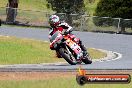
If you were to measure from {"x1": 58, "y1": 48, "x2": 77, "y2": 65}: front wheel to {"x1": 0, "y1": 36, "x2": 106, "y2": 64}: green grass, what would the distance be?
6051 mm

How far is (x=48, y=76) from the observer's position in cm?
1483

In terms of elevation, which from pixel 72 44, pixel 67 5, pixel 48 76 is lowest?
pixel 67 5

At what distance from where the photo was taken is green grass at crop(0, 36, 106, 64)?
20.2 metres

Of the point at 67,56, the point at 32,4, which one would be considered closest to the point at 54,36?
the point at 67,56

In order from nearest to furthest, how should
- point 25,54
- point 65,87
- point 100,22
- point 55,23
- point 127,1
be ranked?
point 65,87 < point 55,23 < point 25,54 < point 100,22 < point 127,1

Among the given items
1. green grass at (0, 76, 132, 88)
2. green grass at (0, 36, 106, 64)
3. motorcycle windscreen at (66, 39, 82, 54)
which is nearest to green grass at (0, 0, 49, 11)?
green grass at (0, 36, 106, 64)

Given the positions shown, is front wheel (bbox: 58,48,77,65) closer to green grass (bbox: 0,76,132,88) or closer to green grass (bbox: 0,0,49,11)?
green grass (bbox: 0,76,132,88)

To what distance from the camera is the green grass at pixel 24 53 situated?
66.2 ft

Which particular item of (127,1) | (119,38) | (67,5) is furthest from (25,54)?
(67,5)

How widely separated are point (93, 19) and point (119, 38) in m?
6.49

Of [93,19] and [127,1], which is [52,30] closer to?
[93,19]

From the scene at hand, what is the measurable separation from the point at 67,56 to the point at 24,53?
360 inches

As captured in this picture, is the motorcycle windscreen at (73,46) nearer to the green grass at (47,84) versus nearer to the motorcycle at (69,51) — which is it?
the motorcycle at (69,51)

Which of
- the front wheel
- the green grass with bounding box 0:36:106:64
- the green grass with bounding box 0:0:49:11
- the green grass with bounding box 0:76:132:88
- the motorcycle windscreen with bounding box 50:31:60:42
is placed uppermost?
the motorcycle windscreen with bounding box 50:31:60:42
